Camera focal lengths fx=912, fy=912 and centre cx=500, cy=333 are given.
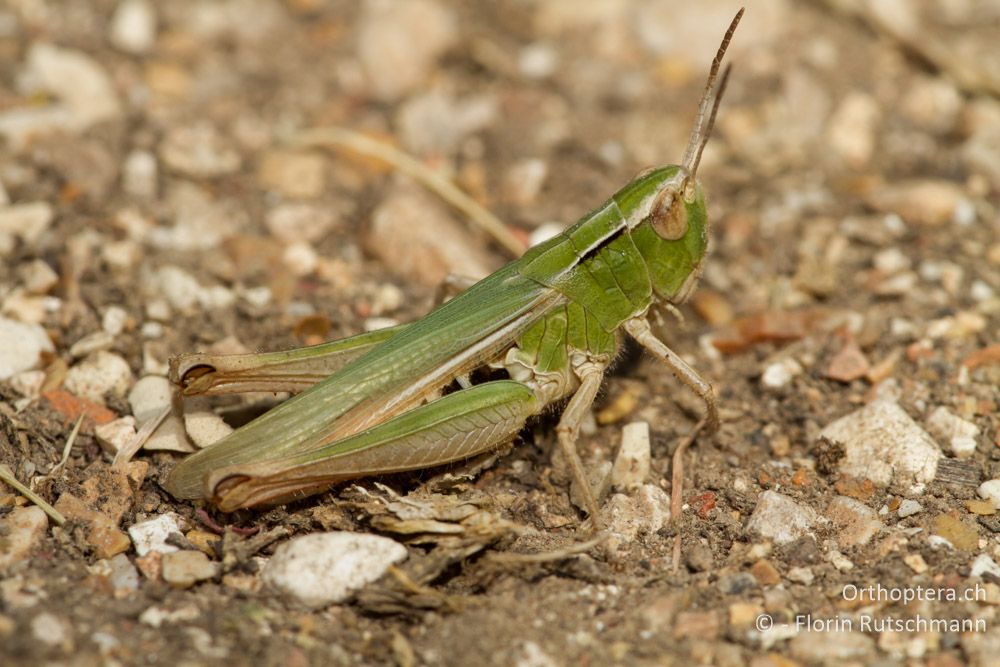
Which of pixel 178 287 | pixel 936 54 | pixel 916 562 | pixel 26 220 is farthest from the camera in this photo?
pixel 936 54

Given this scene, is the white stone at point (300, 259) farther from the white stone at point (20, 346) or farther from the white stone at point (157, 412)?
the white stone at point (20, 346)

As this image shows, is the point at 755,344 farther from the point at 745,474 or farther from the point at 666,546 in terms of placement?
the point at 666,546

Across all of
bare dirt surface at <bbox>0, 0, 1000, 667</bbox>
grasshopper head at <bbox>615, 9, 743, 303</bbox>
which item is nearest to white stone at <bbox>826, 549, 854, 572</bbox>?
bare dirt surface at <bbox>0, 0, 1000, 667</bbox>

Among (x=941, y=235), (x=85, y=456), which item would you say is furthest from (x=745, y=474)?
(x=85, y=456)

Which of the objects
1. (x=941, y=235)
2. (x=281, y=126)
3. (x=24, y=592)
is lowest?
(x=24, y=592)

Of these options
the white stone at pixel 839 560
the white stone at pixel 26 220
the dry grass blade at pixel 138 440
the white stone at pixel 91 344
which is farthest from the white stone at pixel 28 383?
the white stone at pixel 839 560

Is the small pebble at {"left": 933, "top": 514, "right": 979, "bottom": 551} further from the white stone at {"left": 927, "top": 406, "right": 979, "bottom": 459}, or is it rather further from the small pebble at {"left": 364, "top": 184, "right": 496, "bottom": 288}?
the small pebble at {"left": 364, "top": 184, "right": 496, "bottom": 288}

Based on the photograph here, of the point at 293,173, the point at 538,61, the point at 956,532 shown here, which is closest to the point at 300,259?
the point at 293,173

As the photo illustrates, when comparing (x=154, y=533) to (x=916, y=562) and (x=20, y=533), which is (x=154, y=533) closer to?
(x=20, y=533)
